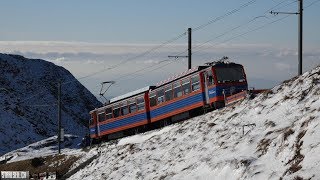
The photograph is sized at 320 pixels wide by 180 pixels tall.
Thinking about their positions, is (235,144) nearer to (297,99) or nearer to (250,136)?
(250,136)

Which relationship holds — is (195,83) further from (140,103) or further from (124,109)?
(124,109)

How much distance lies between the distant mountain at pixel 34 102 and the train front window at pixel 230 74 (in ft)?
199

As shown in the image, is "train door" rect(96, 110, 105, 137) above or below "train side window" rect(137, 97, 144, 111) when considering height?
below

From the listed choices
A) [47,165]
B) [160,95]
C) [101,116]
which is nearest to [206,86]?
[160,95]

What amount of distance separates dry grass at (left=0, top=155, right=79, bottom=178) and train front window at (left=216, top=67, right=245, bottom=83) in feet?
39.5

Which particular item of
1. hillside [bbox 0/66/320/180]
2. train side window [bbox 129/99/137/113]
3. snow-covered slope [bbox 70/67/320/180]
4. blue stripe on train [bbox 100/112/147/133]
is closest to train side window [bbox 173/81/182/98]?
hillside [bbox 0/66/320/180]

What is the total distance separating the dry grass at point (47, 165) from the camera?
36931 millimetres

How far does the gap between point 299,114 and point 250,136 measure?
2.08m

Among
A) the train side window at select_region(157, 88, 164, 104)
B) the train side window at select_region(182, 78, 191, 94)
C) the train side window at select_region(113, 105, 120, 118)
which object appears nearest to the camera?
the train side window at select_region(182, 78, 191, 94)

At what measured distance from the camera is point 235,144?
784 inches

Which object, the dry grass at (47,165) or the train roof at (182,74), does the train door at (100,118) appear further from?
the train roof at (182,74)

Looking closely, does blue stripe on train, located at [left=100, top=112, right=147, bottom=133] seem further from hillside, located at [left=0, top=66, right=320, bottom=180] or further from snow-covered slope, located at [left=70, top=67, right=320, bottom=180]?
snow-covered slope, located at [left=70, top=67, right=320, bottom=180]

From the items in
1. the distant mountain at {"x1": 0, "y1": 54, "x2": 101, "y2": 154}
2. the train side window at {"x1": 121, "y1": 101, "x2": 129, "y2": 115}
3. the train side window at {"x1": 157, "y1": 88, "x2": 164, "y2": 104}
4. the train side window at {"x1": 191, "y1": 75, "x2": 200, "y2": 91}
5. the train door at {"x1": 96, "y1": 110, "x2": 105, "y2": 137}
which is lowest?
the distant mountain at {"x1": 0, "y1": 54, "x2": 101, "y2": 154}

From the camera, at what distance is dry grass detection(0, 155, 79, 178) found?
36.9 m
